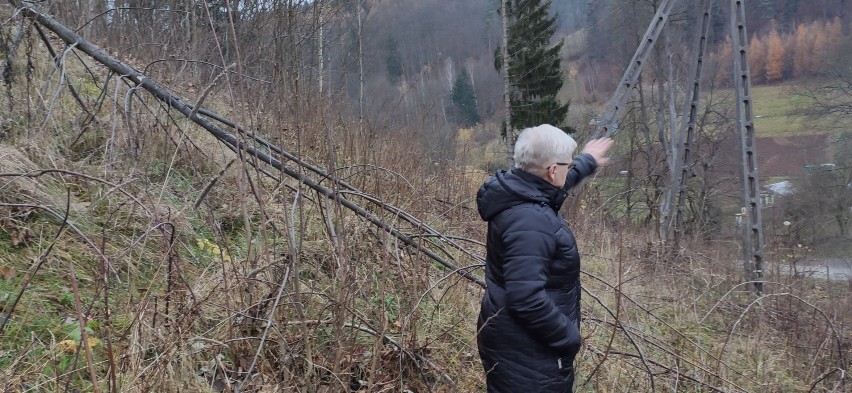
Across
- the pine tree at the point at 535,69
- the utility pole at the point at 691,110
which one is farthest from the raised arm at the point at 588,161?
the pine tree at the point at 535,69

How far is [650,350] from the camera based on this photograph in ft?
13.8

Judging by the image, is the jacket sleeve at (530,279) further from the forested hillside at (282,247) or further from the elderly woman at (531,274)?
the forested hillside at (282,247)

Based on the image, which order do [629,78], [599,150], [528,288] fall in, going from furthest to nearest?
[629,78] < [599,150] < [528,288]

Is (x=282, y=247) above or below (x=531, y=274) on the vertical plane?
below

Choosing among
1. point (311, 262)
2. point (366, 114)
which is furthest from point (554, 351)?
point (366, 114)

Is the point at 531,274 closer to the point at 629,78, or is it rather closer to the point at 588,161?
the point at 588,161

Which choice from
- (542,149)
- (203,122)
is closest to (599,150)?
(542,149)

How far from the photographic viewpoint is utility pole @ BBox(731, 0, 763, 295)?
5.95m

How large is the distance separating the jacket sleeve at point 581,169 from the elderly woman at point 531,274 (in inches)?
26.2

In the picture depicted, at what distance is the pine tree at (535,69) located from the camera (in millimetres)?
19922

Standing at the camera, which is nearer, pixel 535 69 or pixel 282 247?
pixel 282 247

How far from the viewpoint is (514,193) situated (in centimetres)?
213

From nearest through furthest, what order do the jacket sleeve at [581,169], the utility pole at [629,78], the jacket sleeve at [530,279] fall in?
1. the jacket sleeve at [530,279]
2. the jacket sleeve at [581,169]
3. the utility pole at [629,78]

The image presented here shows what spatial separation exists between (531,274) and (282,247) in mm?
2231
